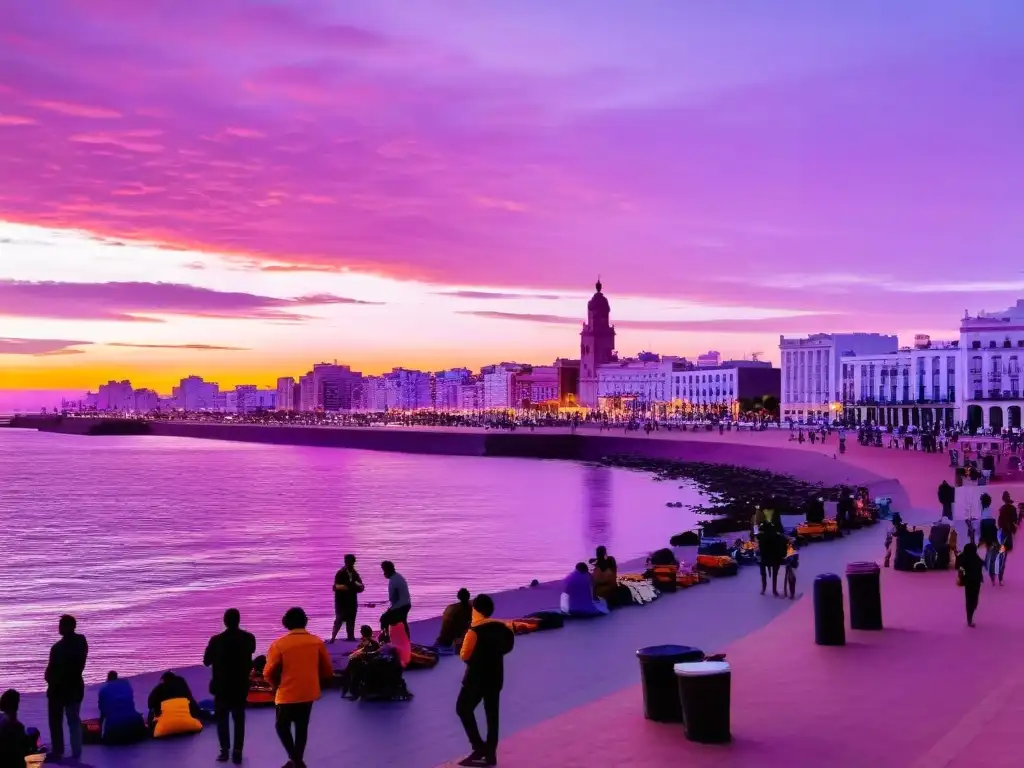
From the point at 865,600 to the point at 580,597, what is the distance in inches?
173

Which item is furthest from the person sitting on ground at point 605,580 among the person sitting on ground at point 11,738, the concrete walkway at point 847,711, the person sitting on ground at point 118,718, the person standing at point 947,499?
the person standing at point 947,499

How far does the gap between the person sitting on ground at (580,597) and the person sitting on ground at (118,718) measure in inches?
312

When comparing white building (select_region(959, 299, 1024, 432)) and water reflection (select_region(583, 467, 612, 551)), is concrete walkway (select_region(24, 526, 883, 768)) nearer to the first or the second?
water reflection (select_region(583, 467, 612, 551))

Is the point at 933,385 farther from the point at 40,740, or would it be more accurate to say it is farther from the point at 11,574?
the point at 40,740

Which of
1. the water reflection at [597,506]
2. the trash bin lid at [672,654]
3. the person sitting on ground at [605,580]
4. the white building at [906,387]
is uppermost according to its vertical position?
the white building at [906,387]

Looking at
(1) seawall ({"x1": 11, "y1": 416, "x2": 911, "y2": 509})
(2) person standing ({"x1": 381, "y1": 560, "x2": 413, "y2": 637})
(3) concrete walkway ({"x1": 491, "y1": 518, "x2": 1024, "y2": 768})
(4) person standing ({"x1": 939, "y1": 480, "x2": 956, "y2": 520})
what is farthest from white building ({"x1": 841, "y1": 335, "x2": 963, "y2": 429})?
(2) person standing ({"x1": 381, "y1": 560, "x2": 413, "y2": 637})

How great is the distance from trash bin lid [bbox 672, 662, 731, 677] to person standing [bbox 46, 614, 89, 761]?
550cm

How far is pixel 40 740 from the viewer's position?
1236cm

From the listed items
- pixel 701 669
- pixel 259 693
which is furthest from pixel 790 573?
pixel 259 693

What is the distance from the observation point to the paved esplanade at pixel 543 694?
36.6ft

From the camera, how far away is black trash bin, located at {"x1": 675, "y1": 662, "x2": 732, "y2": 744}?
1072 cm

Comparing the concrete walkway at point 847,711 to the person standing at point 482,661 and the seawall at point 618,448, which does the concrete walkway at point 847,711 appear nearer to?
the person standing at point 482,661

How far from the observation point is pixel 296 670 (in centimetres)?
974

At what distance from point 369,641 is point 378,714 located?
4.04 feet
